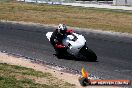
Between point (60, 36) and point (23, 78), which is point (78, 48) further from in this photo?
point (23, 78)

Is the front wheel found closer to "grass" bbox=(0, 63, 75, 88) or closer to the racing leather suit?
the racing leather suit

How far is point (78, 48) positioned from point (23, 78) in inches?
203

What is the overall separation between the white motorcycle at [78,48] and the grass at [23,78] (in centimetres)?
350

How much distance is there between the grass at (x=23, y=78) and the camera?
500 inches

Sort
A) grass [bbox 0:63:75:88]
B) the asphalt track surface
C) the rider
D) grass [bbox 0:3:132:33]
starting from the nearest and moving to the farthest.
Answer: grass [bbox 0:63:75:88], the asphalt track surface, the rider, grass [bbox 0:3:132:33]

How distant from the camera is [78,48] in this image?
18406 millimetres

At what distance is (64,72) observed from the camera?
1558 centimetres

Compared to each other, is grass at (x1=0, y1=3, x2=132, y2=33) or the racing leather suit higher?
the racing leather suit

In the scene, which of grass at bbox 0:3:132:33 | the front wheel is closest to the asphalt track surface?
the front wheel

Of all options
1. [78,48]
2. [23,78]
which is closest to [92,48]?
[78,48]

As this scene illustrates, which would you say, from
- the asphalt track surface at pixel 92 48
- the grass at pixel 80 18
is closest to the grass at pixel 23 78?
the asphalt track surface at pixel 92 48

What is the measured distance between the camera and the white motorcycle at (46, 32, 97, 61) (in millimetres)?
18344

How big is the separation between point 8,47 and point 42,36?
559 centimetres

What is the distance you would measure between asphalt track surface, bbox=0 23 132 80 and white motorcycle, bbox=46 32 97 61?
14.4 inches
